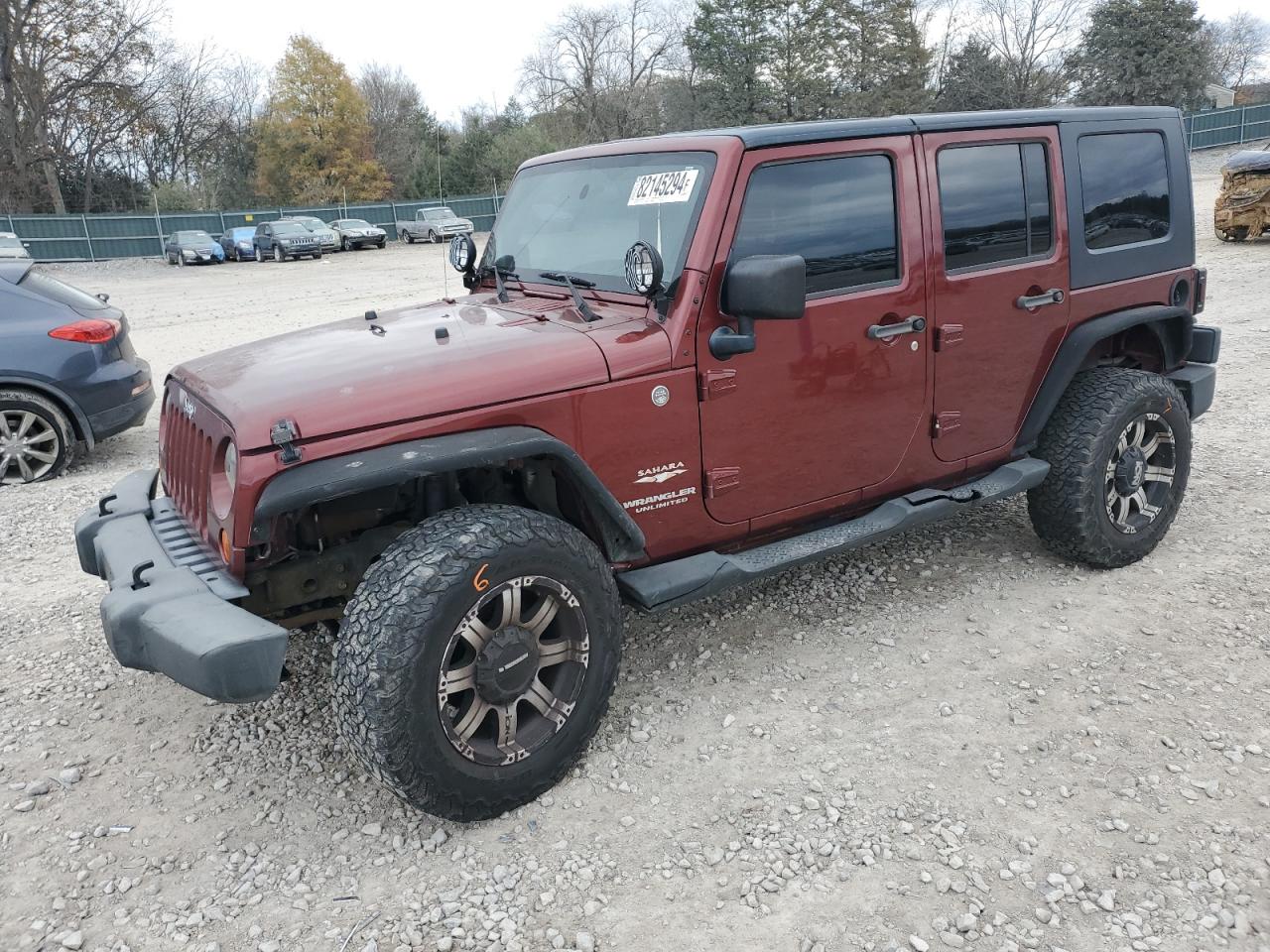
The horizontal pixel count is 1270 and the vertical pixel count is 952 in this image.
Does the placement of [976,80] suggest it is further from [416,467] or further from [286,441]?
[286,441]

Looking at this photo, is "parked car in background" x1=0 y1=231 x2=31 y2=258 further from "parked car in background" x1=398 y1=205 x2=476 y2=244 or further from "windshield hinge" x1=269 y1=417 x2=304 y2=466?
"windshield hinge" x1=269 y1=417 x2=304 y2=466

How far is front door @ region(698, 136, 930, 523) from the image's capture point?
345 cm

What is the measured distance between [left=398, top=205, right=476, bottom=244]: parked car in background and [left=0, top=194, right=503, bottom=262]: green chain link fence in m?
2.42

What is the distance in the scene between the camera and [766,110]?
45.8 m

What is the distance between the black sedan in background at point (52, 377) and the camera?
6578mm

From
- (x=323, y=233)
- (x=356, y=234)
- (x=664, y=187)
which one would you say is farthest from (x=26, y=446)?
(x=356, y=234)

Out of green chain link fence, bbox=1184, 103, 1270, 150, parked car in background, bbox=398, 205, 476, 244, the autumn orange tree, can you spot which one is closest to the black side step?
parked car in background, bbox=398, 205, 476, 244

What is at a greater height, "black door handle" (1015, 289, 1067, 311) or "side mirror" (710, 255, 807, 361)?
"side mirror" (710, 255, 807, 361)

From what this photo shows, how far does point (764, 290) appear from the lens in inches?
123

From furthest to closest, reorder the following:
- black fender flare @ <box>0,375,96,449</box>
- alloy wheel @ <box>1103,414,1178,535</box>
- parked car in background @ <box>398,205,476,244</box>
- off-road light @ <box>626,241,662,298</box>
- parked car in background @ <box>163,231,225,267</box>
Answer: parked car in background @ <box>398,205,476,244</box>, parked car in background @ <box>163,231,225,267</box>, black fender flare @ <box>0,375,96,449</box>, alloy wheel @ <box>1103,414,1178,535</box>, off-road light @ <box>626,241,662,298</box>

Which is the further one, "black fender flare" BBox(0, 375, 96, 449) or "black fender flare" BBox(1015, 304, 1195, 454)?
"black fender flare" BBox(0, 375, 96, 449)

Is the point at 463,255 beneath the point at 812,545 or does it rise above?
Result: above

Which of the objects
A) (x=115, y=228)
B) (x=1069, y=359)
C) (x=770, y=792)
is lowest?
(x=770, y=792)

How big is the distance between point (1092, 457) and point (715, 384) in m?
2.00
